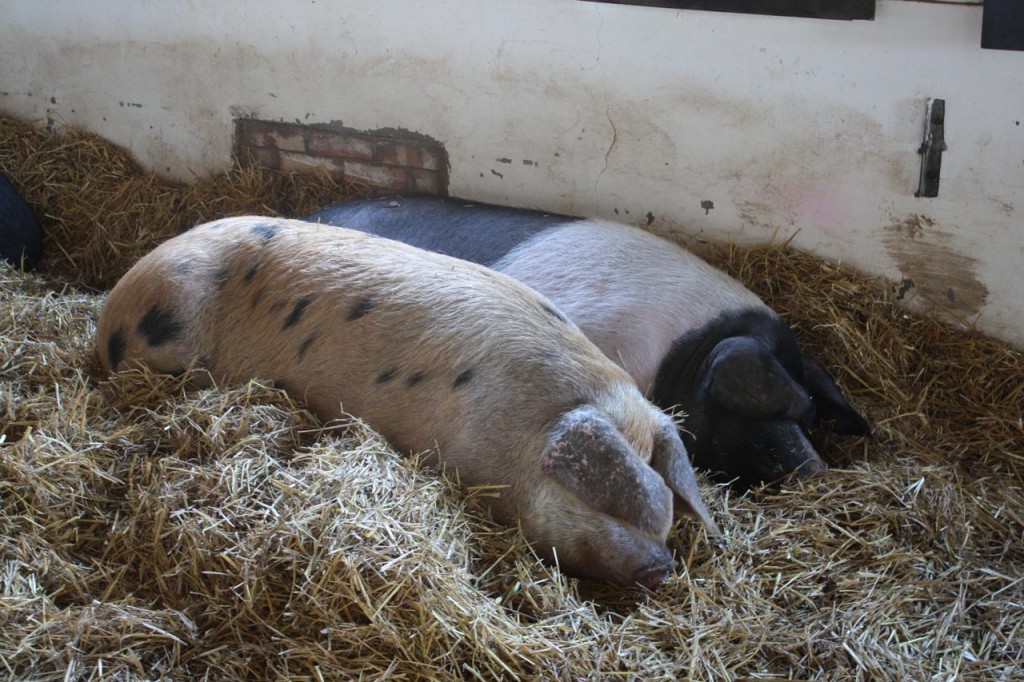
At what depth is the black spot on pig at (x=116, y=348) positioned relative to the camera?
3396 millimetres

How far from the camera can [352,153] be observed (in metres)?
4.80

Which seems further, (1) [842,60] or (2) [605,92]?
(2) [605,92]

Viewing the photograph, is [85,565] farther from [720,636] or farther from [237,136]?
[237,136]

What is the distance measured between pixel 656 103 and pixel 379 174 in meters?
1.41

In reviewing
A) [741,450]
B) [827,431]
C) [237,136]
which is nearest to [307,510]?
[741,450]

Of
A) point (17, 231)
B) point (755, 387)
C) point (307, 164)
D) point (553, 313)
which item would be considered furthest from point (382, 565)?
point (17, 231)

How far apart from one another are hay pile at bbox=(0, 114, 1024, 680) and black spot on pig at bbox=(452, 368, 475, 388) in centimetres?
27

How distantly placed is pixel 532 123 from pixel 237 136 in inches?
63.7

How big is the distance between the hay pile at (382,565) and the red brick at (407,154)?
5.74 ft

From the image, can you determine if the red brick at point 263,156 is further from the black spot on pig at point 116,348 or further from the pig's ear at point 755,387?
the pig's ear at point 755,387

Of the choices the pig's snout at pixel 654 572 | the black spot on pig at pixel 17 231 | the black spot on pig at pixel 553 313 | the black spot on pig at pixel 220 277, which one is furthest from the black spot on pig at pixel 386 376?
the black spot on pig at pixel 17 231

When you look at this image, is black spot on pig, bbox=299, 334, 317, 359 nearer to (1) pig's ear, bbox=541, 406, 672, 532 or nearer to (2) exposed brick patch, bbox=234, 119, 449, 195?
(1) pig's ear, bbox=541, 406, 672, 532

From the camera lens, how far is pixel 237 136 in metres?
5.04

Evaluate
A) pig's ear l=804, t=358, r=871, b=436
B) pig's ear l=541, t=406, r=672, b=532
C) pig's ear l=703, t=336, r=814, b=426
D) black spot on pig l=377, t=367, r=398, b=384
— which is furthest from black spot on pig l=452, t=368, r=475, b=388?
pig's ear l=804, t=358, r=871, b=436
